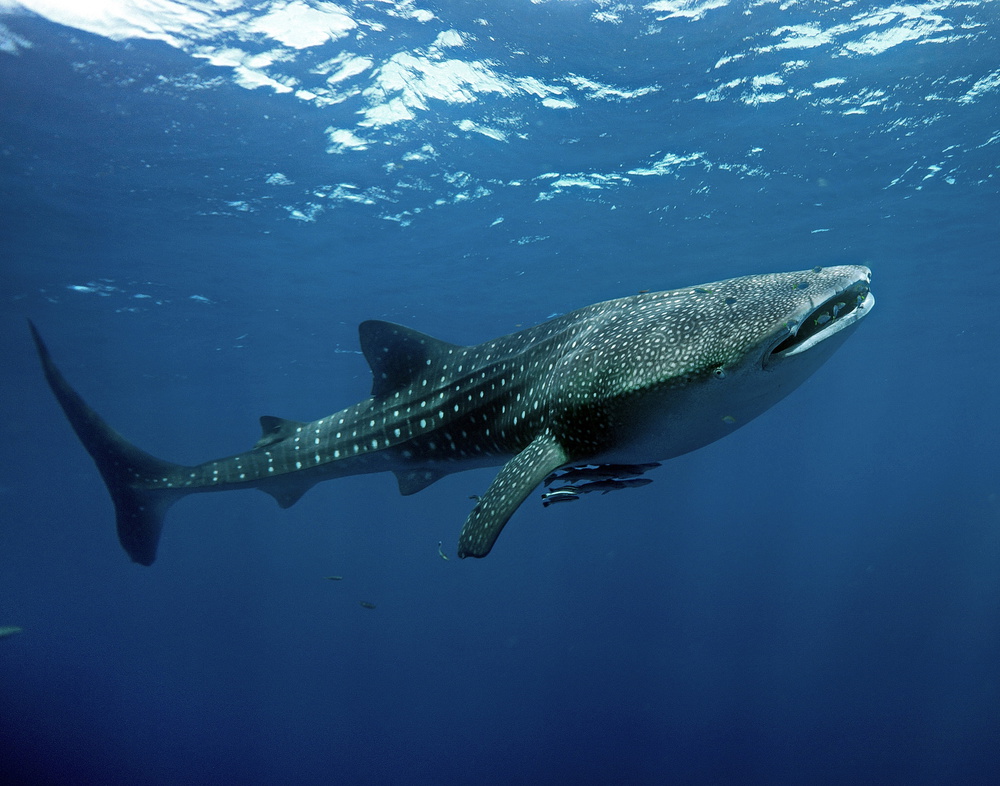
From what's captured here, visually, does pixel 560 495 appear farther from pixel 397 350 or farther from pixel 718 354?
pixel 397 350

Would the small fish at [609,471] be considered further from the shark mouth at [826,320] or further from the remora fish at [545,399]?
the shark mouth at [826,320]

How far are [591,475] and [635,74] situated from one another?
1081cm

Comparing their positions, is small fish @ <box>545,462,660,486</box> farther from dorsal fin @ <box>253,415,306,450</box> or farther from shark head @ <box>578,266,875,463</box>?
dorsal fin @ <box>253,415,306,450</box>

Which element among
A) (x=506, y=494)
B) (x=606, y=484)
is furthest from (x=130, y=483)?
(x=606, y=484)

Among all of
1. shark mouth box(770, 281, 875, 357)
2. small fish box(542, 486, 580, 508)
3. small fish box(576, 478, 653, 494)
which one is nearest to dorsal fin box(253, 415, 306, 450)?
small fish box(542, 486, 580, 508)

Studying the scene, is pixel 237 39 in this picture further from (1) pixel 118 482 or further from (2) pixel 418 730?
(2) pixel 418 730

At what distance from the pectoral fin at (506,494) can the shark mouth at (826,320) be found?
1304mm

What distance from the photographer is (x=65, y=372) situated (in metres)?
27.8

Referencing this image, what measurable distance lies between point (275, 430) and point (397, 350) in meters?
1.86

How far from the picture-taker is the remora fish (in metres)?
2.86

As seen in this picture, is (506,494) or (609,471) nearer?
(506,494)

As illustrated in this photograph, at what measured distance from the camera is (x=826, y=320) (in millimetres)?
2920

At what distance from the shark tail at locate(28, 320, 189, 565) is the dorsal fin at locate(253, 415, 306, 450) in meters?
0.84

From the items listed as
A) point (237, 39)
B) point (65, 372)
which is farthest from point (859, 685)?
point (65, 372)
